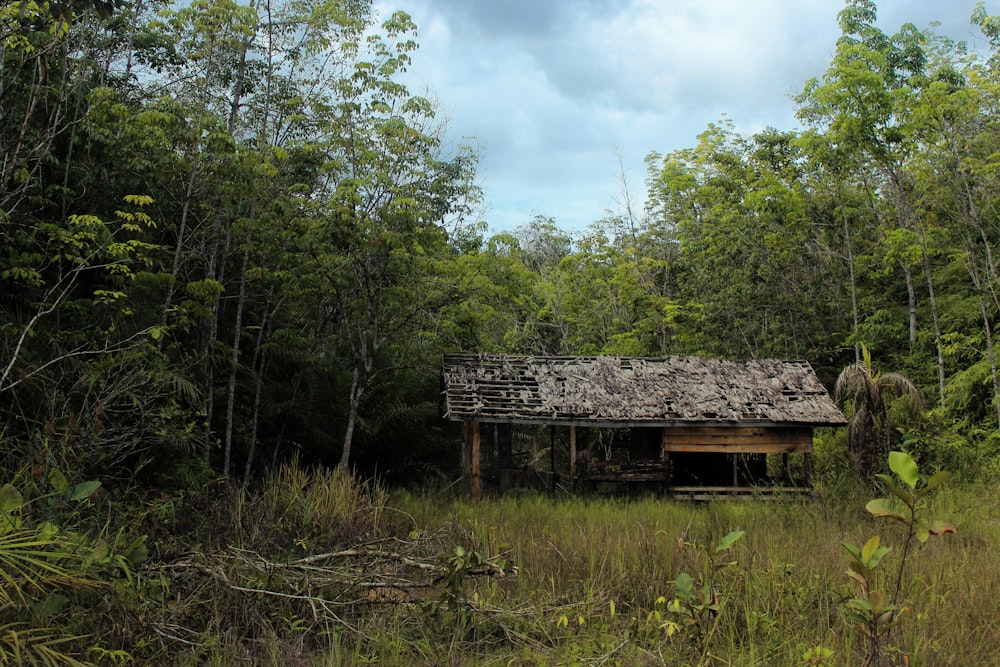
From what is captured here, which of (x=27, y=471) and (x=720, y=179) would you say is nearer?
(x=27, y=471)

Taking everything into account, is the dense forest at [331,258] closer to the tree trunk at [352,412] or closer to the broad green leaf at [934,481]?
the tree trunk at [352,412]

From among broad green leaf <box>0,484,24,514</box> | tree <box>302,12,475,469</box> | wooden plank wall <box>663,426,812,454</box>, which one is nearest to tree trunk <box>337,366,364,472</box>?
tree <box>302,12,475,469</box>

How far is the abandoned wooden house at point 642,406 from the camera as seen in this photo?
11.6 metres

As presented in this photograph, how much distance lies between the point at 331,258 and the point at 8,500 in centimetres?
804

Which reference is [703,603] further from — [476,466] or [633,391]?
[633,391]

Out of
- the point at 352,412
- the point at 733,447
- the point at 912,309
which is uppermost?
the point at 912,309

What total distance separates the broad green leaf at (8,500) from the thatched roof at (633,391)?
779cm

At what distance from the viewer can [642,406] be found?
38.9ft

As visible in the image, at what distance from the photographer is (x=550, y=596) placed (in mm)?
5730

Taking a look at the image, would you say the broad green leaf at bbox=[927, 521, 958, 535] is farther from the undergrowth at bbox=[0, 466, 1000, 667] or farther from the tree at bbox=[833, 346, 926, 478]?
the tree at bbox=[833, 346, 926, 478]

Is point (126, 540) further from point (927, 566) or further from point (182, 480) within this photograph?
point (927, 566)

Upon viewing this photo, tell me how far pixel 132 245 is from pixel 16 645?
18.6ft

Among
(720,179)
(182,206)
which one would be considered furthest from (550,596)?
(720,179)

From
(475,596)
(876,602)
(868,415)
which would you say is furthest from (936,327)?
(876,602)
